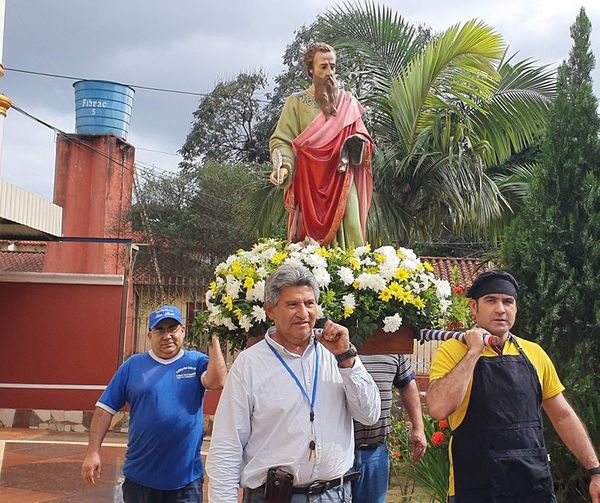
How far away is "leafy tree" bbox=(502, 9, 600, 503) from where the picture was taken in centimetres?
531

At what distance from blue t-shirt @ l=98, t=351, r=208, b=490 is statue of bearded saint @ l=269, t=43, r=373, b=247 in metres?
1.08

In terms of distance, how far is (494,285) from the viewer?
10.7 feet

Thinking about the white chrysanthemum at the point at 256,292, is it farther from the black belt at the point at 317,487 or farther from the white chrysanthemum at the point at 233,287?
the black belt at the point at 317,487

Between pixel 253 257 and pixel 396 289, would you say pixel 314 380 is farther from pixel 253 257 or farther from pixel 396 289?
pixel 253 257

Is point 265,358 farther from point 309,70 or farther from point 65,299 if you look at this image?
point 65,299

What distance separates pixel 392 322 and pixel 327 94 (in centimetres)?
185

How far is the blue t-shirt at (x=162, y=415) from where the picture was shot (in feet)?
13.4

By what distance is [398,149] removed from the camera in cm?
1100

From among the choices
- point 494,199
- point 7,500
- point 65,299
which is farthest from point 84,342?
point 494,199

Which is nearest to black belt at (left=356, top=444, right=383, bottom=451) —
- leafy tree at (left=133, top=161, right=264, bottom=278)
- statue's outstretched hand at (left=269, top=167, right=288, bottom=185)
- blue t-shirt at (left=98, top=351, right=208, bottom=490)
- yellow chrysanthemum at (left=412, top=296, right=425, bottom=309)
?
yellow chrysanthemum at (left=412, top=296, right=425, bottom=309)

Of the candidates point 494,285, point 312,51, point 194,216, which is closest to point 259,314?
point 494,285

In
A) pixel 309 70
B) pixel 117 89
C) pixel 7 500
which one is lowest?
pixel 7 500

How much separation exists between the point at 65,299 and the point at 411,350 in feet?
35.9

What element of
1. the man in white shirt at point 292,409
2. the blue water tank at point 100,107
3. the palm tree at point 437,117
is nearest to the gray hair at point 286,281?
the man in white shirt at point 292,409
